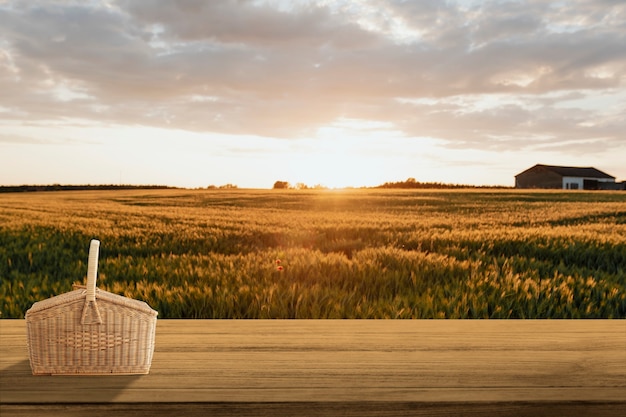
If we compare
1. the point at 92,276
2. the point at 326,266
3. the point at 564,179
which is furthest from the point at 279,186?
the point at 92,276

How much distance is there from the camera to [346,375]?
8.36 feet

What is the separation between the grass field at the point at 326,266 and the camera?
14.7 feet

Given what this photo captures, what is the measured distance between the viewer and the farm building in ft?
68.6

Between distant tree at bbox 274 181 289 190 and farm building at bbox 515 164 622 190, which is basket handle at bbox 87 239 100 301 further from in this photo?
distant tree at bbox 274 181 289 190

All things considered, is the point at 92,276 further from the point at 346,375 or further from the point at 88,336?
the point at 346,375

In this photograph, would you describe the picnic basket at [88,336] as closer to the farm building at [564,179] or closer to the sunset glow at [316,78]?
the sunset glow at [316,78]

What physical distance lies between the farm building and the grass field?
33.2ft

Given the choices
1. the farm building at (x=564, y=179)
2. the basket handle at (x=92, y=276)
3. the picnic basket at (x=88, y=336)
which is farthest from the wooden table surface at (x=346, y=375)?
the farm building at (x=564, y=179)

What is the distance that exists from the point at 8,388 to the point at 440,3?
5.69 metres

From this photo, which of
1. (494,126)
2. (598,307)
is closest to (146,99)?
(494,126)

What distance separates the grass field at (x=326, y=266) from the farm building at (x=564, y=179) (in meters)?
10.1

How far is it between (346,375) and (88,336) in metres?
1.15

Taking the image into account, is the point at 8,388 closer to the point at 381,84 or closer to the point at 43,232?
the point at 381,84

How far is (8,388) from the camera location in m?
2.40
